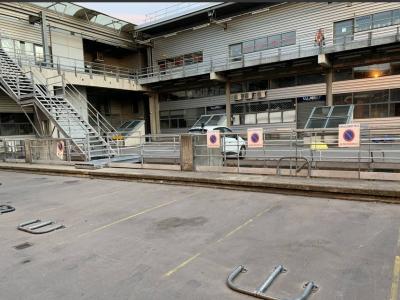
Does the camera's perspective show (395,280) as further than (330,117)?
No

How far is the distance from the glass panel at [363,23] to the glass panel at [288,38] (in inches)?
171

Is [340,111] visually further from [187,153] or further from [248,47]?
[187,153]

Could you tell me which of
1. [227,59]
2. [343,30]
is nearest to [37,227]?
[227,59]

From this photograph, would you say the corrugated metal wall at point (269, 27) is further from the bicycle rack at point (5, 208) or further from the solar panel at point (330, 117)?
the bicycle rack at point (5, 208)

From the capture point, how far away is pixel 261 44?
2589 cm

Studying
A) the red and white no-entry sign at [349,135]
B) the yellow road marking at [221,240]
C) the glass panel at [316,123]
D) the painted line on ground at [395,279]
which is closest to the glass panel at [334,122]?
the glass panel at [316,123]

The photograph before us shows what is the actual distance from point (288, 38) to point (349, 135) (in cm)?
1845

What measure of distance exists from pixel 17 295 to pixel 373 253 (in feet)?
14.6

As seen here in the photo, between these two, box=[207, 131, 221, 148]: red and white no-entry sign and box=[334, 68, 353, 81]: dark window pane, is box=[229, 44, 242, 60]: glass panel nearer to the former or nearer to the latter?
box=[334, 68, 353, 81]: dark window pane

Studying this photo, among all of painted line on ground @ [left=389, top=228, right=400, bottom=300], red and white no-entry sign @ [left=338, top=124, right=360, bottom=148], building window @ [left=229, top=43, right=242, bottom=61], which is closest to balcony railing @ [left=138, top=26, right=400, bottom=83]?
building window @ [left=229, top=43, right=242, bottom=61]

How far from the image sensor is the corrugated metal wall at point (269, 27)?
22.2m

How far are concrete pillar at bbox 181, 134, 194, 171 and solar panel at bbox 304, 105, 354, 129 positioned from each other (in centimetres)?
915

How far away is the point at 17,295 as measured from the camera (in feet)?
12.0

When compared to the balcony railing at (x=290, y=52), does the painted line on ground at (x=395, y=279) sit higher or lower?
lower
